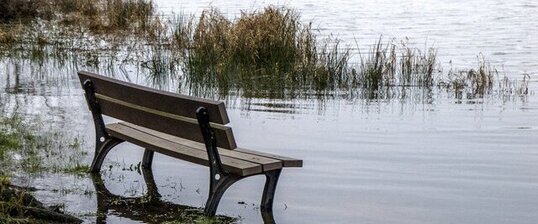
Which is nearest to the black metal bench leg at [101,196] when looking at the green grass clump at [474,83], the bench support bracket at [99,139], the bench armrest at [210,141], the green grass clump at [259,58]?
the bench support bracket at [99,139]

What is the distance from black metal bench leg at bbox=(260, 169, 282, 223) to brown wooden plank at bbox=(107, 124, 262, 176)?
10.4 inches

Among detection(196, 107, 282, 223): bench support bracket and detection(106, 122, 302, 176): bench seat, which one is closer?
detection(196, 107, 282, 223): bench support bracket

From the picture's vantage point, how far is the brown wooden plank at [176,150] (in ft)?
24.1

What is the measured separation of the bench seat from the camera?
7.42 m

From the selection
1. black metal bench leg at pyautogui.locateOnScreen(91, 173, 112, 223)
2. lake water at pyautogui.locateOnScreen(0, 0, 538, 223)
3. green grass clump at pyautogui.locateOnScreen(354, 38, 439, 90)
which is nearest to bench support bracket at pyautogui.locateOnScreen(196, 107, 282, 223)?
lake water at pyautogui.locateOnScreen(0, 0, 538, 223)

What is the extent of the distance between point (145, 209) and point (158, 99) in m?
0.86

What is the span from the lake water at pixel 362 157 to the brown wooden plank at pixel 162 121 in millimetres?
650

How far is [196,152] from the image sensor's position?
313 inches

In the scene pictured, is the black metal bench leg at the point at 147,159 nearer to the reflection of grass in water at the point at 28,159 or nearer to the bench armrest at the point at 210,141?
the reflection of grass in water at the point at 28,159

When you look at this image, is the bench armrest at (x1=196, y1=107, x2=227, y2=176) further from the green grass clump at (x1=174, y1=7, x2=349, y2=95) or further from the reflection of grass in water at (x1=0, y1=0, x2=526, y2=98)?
the green grass clump at (x1=174, y1=7, x2=349, y2=95)

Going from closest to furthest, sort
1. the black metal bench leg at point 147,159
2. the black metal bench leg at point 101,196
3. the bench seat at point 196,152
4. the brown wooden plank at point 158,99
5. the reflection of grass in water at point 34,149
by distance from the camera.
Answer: the brown wooden plank at point 158,99, the bench seat at point 196,152, the black metal bench leg at point 101,196, the reflection of grass in water at point 34,149, the black metal bench leg at point 147,159

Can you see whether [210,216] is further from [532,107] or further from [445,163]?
[532,107]

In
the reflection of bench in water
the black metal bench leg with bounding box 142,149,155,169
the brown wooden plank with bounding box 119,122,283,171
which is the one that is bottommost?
the reflection of bench in water

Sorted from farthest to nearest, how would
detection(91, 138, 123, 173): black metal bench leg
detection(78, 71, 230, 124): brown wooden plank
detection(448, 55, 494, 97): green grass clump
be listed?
detection(448, 55, 494, 97): green grass clump, detection(91, 138, 123, 173): black metal bench leg, detection(78, 71, 230, 124): brown wooden plank
